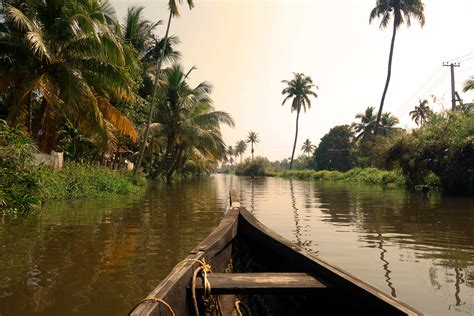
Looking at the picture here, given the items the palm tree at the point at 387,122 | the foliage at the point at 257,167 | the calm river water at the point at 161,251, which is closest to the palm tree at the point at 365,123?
the palm tree at the point at 387,122

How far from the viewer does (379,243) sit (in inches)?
293

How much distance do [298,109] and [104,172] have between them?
122 ft

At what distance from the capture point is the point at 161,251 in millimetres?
6555

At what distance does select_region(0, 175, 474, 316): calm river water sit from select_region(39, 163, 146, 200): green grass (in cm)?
85

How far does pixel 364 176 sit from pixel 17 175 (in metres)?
29.7

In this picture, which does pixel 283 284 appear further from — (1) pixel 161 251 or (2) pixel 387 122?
(2) pixel 387 122

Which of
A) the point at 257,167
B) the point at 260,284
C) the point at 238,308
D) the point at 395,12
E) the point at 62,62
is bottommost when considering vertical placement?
the point at 238,308

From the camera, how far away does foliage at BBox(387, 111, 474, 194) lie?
1755cm

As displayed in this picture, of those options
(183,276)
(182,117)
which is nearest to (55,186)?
(183,276)

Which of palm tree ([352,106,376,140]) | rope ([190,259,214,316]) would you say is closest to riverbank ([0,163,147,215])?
rope ([190,259,214,316])

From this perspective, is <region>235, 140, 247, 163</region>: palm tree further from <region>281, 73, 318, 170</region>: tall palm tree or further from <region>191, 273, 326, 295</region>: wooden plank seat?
<region>191, 273, 326, 295</region>: wooden plank seat

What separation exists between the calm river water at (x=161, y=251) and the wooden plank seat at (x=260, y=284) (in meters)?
1.59

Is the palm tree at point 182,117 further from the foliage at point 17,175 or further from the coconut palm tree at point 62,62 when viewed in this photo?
the foliage at point 17,175

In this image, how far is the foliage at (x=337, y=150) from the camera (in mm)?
51684
